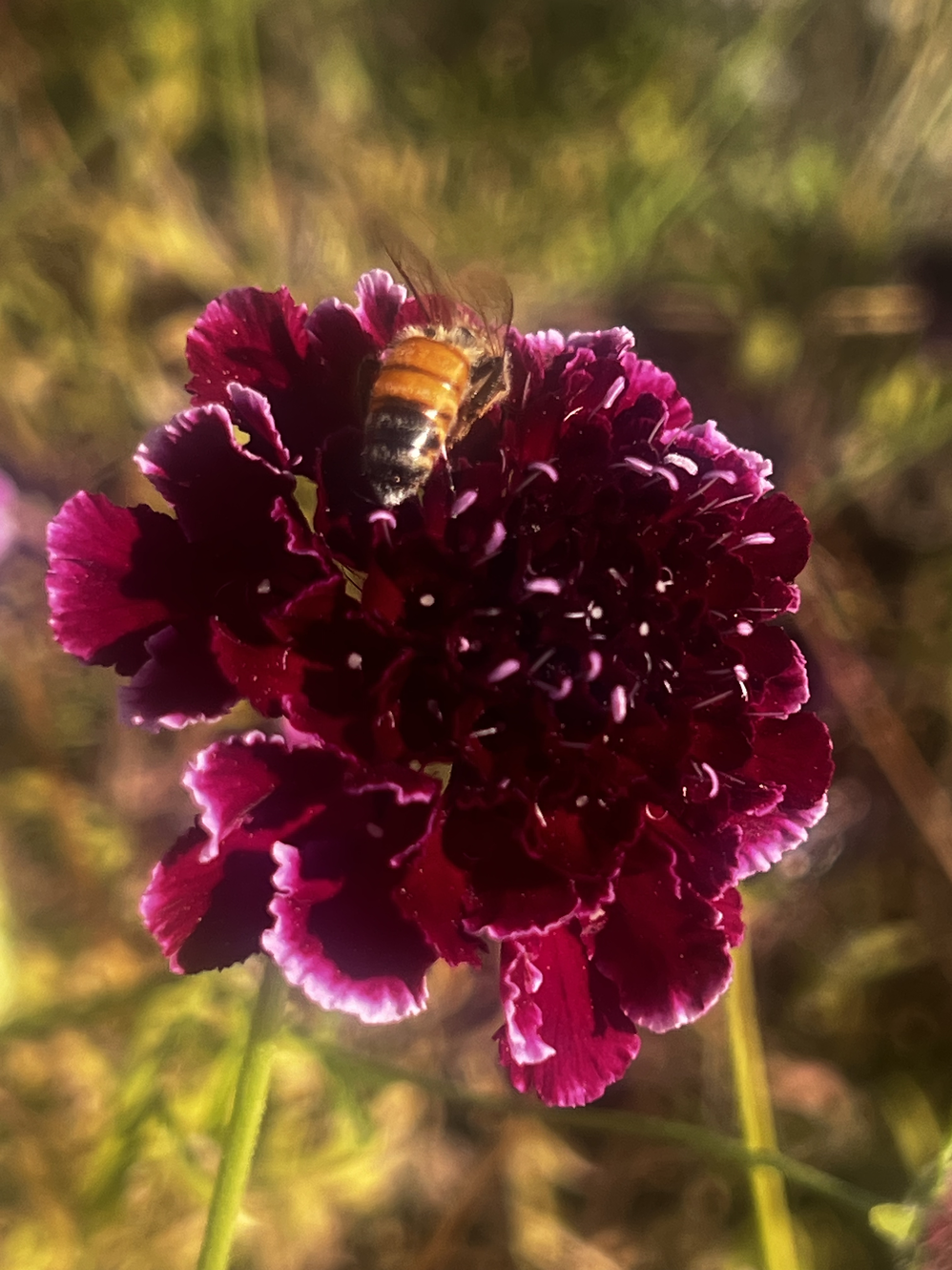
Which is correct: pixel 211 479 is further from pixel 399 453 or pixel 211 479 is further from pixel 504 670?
pixel 504 670

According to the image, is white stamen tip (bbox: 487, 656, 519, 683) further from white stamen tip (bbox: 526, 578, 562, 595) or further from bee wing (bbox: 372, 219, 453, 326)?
bee wing (bbox: 372, 219, 453, 326)

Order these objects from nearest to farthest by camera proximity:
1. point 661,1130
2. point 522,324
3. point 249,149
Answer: point 661,1130
point 522,324
point 249,149

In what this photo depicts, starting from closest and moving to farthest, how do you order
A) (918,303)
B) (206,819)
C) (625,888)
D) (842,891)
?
(206,819)
(625,888)
(842,891)
(918,303)

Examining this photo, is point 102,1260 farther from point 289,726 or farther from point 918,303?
point 918,303

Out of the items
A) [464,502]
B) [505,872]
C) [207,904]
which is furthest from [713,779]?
[207,904]

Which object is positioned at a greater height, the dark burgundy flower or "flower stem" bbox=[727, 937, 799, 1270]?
the dark burgundy flower

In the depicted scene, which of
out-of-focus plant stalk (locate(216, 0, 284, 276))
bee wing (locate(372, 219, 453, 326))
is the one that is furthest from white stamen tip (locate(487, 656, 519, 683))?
out-of-focus plant stalk (locate(216, 0, 284, 276))

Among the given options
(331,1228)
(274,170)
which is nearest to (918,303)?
(274,170)
